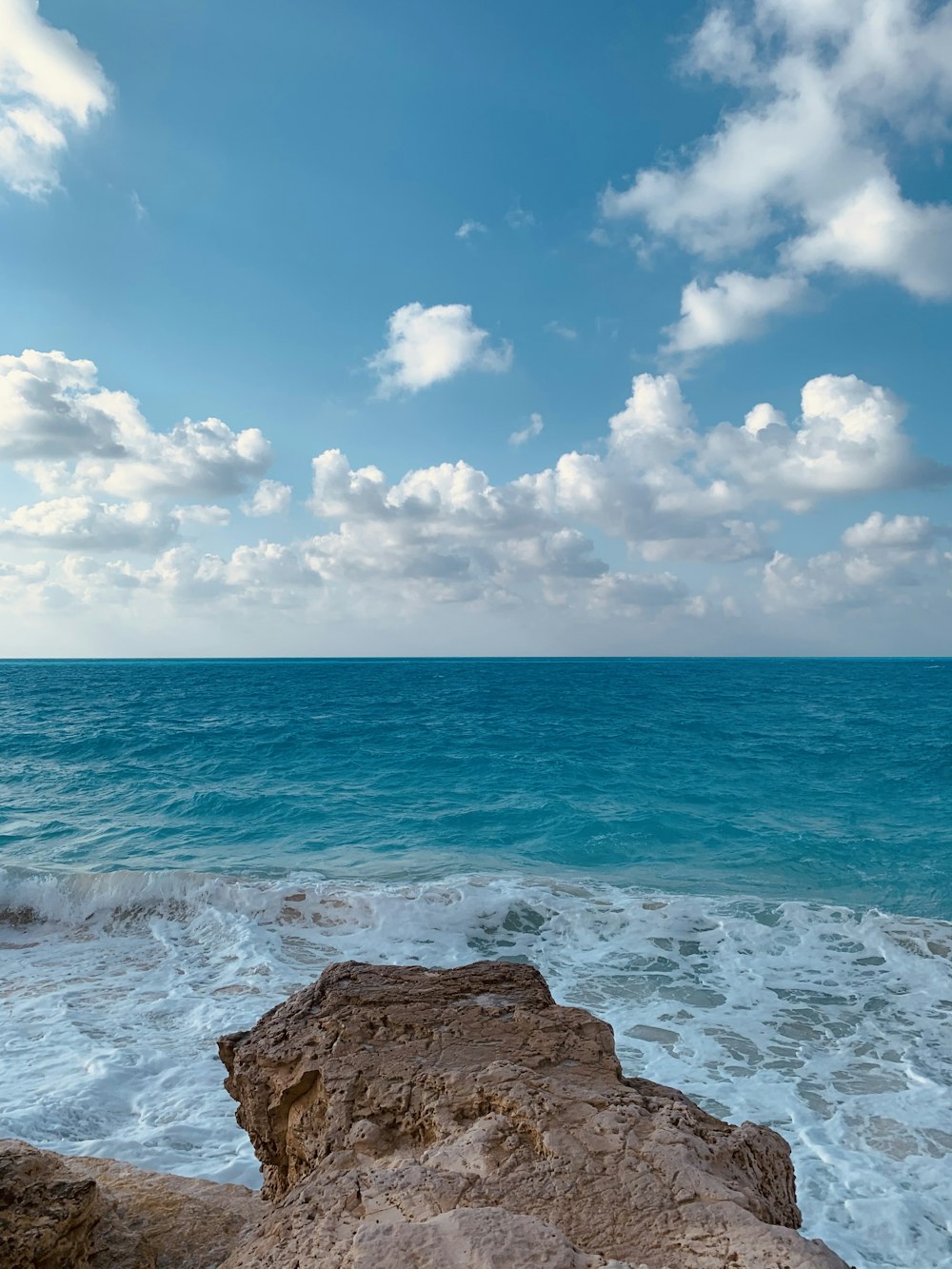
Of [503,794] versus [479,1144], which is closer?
[479,1144]

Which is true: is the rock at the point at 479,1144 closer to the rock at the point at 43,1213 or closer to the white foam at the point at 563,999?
the rock at the point at 43,1213

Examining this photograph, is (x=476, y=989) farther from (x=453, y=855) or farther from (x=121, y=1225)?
(x=453, y=855)

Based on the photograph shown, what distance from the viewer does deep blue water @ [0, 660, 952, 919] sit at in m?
14.3

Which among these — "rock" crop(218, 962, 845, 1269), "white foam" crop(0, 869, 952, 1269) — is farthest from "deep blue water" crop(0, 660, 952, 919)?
"rock" crop(218, 962, 845, 1269)

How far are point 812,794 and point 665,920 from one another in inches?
448

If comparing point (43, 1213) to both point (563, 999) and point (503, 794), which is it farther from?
point (503, 794)

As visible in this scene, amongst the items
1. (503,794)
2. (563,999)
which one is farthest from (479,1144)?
(503,794)

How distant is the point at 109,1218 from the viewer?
3.46 meters

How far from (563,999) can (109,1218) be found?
233 inches

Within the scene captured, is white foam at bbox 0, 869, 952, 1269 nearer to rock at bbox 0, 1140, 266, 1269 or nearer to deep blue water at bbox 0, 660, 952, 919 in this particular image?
rock at bbox 0, 1140, 266, 1269

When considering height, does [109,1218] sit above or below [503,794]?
above

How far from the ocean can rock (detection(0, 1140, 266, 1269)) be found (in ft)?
5.43

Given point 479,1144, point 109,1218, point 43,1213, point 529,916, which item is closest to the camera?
point 479,1144

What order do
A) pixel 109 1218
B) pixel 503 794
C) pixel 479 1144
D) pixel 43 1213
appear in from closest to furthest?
pixel 479 1144 < pixel 43 1213 < pixel 109 1218 < pixel 503 794
